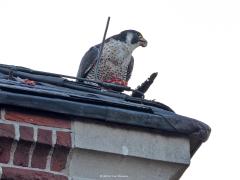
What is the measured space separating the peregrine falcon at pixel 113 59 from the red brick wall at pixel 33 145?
623 centimetres

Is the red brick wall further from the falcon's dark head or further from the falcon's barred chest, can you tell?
the falcon's dark head

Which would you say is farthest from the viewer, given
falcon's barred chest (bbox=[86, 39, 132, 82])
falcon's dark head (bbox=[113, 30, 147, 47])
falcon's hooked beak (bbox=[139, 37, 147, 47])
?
falcon's hooked beak (bbox=[139, 37, 147, 47])

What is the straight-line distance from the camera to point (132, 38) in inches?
426

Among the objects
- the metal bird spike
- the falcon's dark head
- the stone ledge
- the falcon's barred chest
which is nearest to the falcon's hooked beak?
the falcon's dark head

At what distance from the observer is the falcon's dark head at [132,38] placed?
1066 centimetres

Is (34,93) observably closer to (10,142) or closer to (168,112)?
(10,142)

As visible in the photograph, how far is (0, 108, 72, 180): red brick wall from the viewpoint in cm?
299

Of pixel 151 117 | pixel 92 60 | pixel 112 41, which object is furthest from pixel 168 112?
pixel 112 41

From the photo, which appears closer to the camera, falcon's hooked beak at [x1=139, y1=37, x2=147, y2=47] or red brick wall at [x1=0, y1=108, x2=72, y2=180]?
red brick wall at [x1=0, y1=108, x2=72, y2=180]

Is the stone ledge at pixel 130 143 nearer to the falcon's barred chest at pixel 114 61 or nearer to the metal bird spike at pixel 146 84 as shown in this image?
the metal bird spike at pixel 146 84

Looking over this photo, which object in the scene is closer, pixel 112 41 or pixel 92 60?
pixel 92 60

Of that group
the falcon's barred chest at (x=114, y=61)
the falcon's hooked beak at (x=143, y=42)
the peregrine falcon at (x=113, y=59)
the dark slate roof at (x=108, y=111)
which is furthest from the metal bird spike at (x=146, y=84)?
the falcon's hooked beak at (x=143, y=42)

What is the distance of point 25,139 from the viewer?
3020 millimetres

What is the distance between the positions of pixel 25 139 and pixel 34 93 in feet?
0.82
